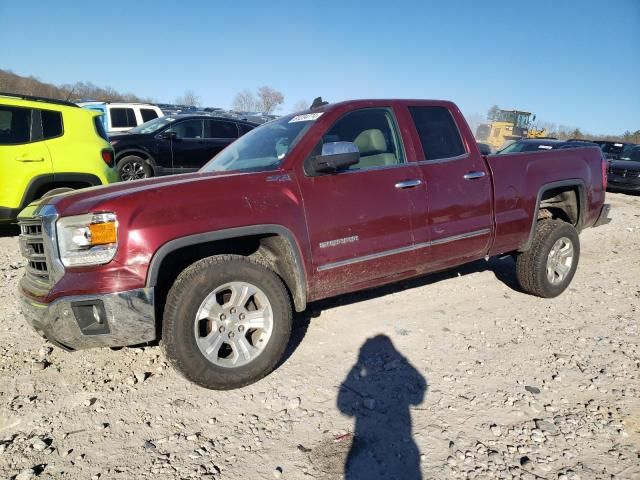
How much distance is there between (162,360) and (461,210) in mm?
2697

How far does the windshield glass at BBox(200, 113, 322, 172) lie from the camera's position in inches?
131

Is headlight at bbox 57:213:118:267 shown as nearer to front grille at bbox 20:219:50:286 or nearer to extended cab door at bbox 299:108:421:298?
front grille at bbox 20:219:50:286

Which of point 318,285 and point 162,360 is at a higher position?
point 318,285

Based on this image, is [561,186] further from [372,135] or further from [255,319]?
[255,319]

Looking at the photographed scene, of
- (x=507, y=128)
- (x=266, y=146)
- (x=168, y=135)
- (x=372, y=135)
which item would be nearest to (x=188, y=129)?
(x=168, y=135)

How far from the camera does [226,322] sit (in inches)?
111

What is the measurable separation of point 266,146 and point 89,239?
1576 mm

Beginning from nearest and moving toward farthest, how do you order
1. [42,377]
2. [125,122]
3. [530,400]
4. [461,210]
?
[530,400] → [42,377] → [461,210] → [125,122]

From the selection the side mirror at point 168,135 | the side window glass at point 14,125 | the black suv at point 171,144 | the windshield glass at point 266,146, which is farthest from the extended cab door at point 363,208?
the black suv at point 171,144

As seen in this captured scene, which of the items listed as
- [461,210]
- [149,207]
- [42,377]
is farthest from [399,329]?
[42,377]

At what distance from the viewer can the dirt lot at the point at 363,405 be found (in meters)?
2.26

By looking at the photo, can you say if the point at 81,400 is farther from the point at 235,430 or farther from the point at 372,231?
the point at 372,231

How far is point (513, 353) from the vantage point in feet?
11.2

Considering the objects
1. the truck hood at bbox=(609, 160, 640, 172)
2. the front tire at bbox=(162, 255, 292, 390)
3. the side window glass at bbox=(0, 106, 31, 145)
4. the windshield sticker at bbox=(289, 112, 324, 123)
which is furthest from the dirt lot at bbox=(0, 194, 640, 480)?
the truck hood at bbox=(609, 160, 640, 172)
